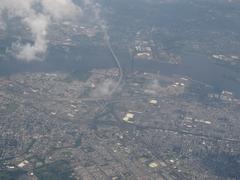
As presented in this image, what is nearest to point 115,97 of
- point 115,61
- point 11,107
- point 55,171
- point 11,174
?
point 115,61

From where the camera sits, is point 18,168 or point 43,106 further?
point 43,106

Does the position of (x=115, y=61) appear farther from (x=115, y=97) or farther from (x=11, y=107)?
(x=11, y=107)

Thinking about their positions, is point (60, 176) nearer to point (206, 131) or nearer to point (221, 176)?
point (221, 176)

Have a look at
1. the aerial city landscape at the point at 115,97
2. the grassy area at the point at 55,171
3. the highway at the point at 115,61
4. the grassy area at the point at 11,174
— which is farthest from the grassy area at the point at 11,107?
the highway at the point at 115,61

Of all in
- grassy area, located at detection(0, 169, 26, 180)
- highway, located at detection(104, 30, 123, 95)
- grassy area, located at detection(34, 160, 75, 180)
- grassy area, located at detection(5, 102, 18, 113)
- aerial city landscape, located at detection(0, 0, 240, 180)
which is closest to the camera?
grassy area, located at detection(0, 169, 26, 180)

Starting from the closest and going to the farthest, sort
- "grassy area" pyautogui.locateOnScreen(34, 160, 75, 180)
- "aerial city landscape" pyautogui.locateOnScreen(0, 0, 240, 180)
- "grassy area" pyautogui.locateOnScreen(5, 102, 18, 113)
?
"grassy area" pyautogui.locateOnScreen(34, 160, 75, 180) → "aerial city landscape" pyautogui.locateOnScreen(0, 0, 240, 180) → "grassy area" pyautogui.locateOnScreen(5, 102, 18, 113)

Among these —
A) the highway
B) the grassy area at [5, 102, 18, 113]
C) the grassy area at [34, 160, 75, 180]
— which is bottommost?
the grassy area at [34, 160, 75, 180]

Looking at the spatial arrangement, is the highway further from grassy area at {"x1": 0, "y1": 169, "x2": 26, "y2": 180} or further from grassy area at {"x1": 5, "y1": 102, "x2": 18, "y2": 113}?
grassy area at {"x1": 0, "y1": 169, "x2": 26, "y2": 180}

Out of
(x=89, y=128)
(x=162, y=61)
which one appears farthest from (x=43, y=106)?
(x=162, y=61)

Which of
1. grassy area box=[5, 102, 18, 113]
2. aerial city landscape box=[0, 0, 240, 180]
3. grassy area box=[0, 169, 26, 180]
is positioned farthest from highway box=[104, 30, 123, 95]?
grassy area box=[0, 169, 26, 180]
